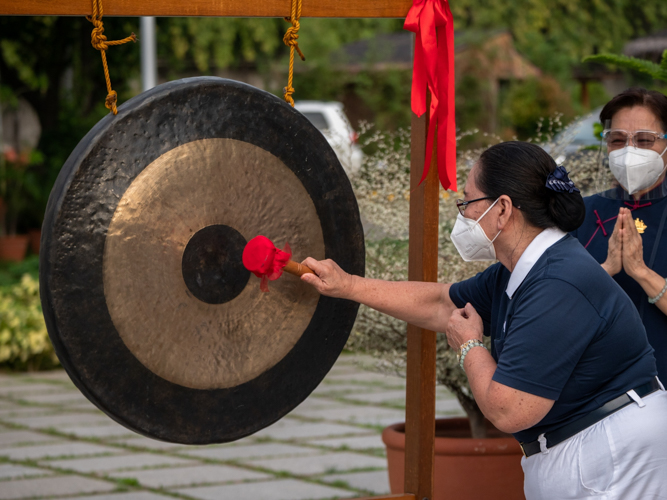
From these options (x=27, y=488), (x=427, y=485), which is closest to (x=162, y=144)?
(x=427, y=485)

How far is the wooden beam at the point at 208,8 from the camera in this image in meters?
2.39

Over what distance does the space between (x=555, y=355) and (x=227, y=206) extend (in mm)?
1086

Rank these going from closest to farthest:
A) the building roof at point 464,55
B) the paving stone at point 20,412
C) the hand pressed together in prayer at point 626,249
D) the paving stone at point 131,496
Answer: the hand pressed together in prayer at point 626,249 → the paving stone at point 131,496 → the paving stone at point 20,412 → the building roof at point 464,55

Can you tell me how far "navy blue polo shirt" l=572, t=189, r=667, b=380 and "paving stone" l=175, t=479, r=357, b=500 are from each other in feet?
6.82

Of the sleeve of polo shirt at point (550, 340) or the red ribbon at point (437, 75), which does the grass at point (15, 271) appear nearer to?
the red ribbon at point (437, 75)

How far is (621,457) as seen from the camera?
7.04 feet

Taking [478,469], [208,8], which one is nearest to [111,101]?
[208,8]

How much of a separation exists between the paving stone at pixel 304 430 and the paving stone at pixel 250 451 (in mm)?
222

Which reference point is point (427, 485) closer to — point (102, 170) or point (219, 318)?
point (219, 318)

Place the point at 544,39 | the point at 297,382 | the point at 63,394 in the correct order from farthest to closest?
1. the point at 544,39
2. the point at 63,394
3. the point at 297,382

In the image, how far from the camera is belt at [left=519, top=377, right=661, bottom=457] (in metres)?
2.16

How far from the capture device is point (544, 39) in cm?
2530

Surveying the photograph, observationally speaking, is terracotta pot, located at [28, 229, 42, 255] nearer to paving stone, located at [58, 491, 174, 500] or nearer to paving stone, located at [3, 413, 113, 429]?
paving stone, located at [3, 413, 113, 429]

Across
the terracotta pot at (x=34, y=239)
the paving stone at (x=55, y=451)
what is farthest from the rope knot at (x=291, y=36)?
the terracotta pot at (x=34, y=239)
